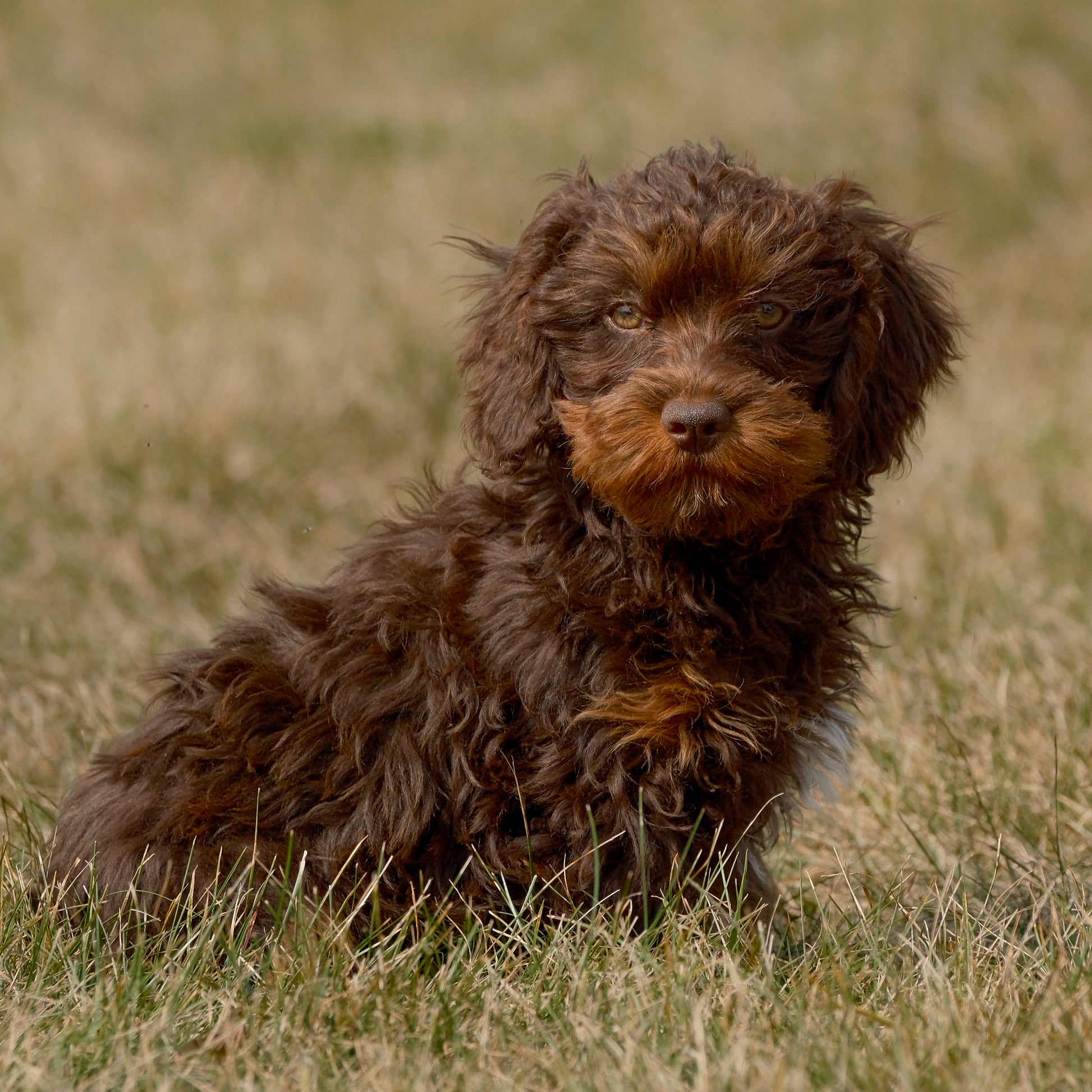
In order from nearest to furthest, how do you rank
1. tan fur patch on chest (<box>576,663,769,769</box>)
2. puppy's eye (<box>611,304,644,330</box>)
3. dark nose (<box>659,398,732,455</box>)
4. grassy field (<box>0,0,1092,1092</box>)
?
grassy field (<box>0,0,1092,1092</box>) < dark nose (<box>659,398,732,455</box>) < tan fur patch on chest (<box>576,663,769,769</box>) < puppy's eye (<box>611,304,644,330</box>)

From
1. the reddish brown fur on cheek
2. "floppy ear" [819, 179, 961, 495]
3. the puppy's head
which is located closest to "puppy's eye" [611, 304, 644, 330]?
the puppy's head

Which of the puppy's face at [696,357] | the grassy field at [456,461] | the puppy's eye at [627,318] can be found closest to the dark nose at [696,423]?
the puppy's face at [696,357]

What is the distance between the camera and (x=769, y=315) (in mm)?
3635

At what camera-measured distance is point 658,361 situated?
139 inches

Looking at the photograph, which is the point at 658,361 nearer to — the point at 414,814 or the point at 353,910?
the point at 414,814

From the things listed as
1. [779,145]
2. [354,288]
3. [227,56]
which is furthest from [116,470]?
[227,56]

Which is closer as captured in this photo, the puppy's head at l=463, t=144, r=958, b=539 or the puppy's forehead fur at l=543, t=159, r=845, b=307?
the puppy's head at l=463, t=144, r=958, b=539

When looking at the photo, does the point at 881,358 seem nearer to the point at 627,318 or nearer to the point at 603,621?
the point at 627,318

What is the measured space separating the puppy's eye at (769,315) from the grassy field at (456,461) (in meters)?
1.41

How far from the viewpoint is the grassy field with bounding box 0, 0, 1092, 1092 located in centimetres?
316

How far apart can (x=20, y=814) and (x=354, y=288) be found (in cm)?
743

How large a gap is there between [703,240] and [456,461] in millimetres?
5386

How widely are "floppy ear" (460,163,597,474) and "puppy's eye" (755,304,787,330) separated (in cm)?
51

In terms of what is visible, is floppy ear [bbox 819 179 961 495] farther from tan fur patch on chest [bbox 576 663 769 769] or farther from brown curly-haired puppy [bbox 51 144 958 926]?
tan fur patch on chest [bbox 576 663 769 769]
